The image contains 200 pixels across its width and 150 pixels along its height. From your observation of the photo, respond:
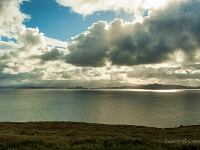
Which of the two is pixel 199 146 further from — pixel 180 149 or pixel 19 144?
pixel 19 144

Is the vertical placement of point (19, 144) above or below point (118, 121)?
above

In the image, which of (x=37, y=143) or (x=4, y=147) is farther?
(x=37, y=143)

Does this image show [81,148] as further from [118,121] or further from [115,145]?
[118,121]

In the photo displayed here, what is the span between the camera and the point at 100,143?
2330cm

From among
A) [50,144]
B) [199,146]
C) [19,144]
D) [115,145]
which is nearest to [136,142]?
[115,145]

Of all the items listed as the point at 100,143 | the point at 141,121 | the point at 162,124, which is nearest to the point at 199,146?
the point at 100,143

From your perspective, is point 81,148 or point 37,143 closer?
point 81,148

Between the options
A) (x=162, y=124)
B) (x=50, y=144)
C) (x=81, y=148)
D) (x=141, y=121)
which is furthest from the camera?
(x=141, y=121)

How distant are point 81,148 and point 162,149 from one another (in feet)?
22.8

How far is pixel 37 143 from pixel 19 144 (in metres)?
1.63

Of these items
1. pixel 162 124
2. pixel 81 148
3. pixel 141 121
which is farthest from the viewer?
pixel 141 121

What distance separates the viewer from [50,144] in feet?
76.0

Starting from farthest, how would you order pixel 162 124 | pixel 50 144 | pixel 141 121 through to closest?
pixel 141 121
pixel 162 124
pixel 50 144

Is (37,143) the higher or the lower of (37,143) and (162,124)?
the higher
